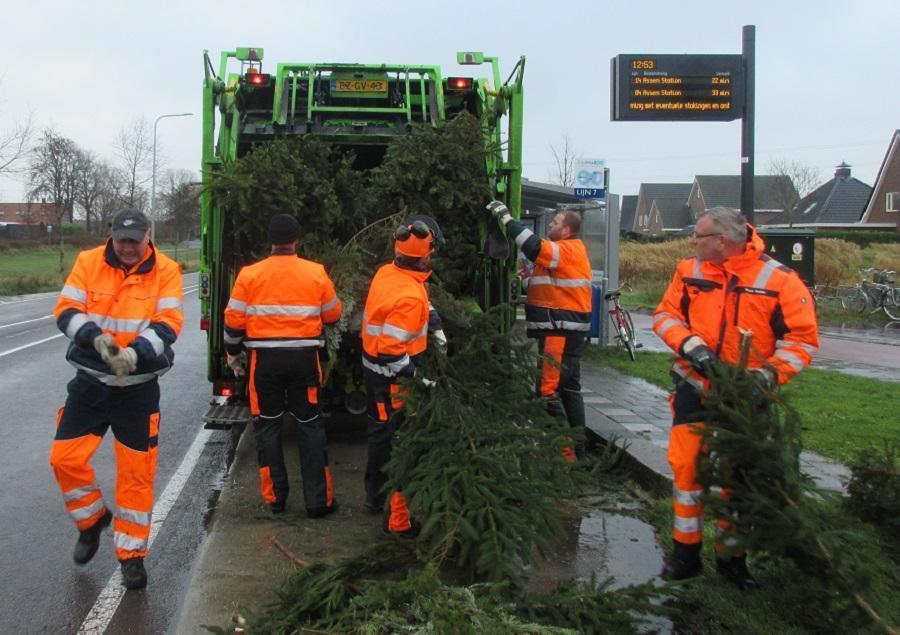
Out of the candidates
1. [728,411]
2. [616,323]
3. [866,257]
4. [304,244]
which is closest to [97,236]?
[866,257]

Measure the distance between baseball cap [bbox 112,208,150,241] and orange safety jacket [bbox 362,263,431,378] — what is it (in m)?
1.27

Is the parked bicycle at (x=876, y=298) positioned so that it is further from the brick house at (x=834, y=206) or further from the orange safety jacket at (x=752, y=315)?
the brick house at (x=834, y=206)

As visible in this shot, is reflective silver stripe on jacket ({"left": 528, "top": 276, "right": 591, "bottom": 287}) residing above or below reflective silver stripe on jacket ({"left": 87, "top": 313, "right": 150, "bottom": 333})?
above

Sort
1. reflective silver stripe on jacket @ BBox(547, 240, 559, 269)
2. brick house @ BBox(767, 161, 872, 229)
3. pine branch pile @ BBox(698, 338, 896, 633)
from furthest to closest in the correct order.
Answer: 1. brick house @ BBox(767, 161, 872, 229)
2. reflective silver stripe on jacket @ BBox(547, 240, 559, 269)
3. pine branch pile @ BBox(698, 338, 896, 633)

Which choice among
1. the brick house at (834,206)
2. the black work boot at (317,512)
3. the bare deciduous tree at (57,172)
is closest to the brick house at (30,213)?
the bare deciduous tree at (57,172)

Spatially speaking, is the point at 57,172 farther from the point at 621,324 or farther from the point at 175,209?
the point at 621,324

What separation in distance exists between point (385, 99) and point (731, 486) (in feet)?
16.7

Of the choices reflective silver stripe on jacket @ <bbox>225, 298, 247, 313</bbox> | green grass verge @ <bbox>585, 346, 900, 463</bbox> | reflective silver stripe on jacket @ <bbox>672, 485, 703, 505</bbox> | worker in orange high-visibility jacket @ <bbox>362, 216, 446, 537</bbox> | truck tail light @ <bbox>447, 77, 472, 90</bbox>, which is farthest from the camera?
truck tail light @ <bbox>447, 77, 472, 90</bbox>

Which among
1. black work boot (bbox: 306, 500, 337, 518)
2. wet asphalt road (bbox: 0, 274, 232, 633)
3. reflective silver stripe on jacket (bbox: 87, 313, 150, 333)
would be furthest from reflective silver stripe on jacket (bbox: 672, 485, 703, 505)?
reflective silver stripe on jacket (bbox: 87, 313, 150, 333)

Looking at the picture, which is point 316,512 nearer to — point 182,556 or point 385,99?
point 182,556

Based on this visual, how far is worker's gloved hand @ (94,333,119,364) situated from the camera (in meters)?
3.67

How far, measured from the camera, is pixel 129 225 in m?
3.97

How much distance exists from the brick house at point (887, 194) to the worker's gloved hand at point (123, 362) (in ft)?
Result: 171

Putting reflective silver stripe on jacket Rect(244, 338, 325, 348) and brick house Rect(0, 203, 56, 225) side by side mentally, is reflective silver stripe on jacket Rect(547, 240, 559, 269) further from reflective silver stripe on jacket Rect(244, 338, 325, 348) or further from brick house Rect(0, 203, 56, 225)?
brick house Rect(0, 203, 56, 225)
